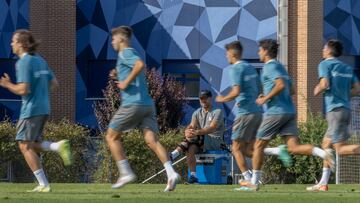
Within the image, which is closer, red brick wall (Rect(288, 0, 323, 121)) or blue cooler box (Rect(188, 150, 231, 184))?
blue cooler box (Rect(188, 150, 231, 184))

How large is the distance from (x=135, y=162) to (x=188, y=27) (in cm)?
1629

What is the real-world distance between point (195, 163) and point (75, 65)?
1961cm

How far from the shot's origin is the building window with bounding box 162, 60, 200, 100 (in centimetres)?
4084

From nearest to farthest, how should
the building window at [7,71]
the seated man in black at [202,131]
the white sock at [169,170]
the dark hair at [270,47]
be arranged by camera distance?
1. the white sock at [169,170]
2. the dark hair at [270,47]
3. the seated man in black at [202,131]
4. the building window at [7,71]

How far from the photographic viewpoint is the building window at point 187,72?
40.8 m

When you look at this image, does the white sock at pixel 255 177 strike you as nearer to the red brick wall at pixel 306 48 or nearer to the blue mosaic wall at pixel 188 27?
the red brick wall at pixel 306 48

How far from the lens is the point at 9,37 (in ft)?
126

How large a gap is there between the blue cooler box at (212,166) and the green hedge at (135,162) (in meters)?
1.87

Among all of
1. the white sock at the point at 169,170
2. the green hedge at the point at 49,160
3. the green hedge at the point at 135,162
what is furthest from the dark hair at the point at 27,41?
the green hedge at the point at 135,162

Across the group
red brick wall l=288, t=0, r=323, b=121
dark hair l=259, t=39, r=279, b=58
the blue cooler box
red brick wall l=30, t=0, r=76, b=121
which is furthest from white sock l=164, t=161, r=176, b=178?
red brick wall l=30, t=0, r=76, b=121

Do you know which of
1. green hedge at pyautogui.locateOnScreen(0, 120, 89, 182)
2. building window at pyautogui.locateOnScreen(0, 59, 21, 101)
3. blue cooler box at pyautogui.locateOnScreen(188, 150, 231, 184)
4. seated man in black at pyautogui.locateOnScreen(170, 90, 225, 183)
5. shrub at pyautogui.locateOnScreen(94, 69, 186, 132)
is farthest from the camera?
building window at pyautogui.locateOnScreen(0, 59, 21, 101)

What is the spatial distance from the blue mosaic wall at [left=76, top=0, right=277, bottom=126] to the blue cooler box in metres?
17.5

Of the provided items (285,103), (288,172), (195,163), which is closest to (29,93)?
(285,103)

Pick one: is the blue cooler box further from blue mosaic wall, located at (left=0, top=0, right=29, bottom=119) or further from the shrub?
blue mosaic wall, located at (left=0, top=0, right=29, bottom=119)
